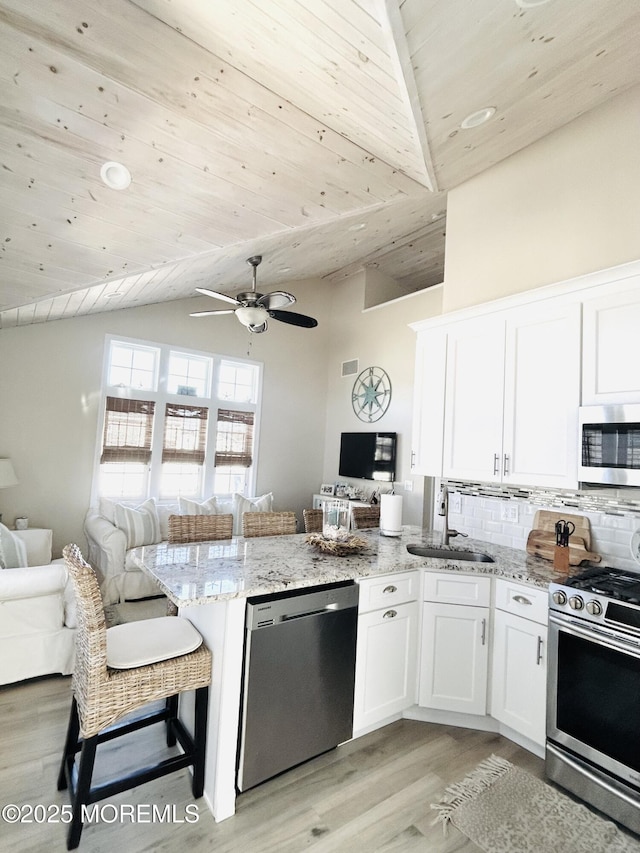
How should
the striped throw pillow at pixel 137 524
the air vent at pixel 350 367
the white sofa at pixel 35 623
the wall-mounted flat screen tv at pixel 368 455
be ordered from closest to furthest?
the white sofa at pixel 35 623 < the striped throw pillow at pixel 137 524 < the wall-mounted flat screen tv at pixel 368 455 < the air vent at pixel 350 367

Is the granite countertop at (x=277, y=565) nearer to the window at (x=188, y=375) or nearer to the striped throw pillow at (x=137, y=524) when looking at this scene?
the striped throw pillow at (x=137, y=524)

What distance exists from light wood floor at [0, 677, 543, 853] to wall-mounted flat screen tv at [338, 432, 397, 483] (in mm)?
3352

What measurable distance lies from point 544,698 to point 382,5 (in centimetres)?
317

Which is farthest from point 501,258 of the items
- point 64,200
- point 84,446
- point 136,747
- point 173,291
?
point 84,446

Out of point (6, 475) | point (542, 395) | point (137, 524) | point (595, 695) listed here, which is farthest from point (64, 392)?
point (595, 695)

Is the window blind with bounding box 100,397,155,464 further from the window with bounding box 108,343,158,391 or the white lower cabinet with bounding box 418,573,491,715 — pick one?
the white lower cabinet with bounding box 418,573,491,715

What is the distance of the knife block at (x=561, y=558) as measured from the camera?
98.2 inches

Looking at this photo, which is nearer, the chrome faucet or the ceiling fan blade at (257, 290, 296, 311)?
the chrome faucet

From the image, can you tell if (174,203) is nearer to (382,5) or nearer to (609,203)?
(382,5)

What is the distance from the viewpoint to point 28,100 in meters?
1.55

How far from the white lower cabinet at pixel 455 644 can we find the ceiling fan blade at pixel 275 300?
7.58 feet

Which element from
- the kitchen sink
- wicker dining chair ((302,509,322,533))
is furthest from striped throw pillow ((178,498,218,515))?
the kitchen sink

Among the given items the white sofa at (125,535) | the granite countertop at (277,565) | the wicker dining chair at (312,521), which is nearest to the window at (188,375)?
the white sofa at (125,535)

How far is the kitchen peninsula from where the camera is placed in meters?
1.84
